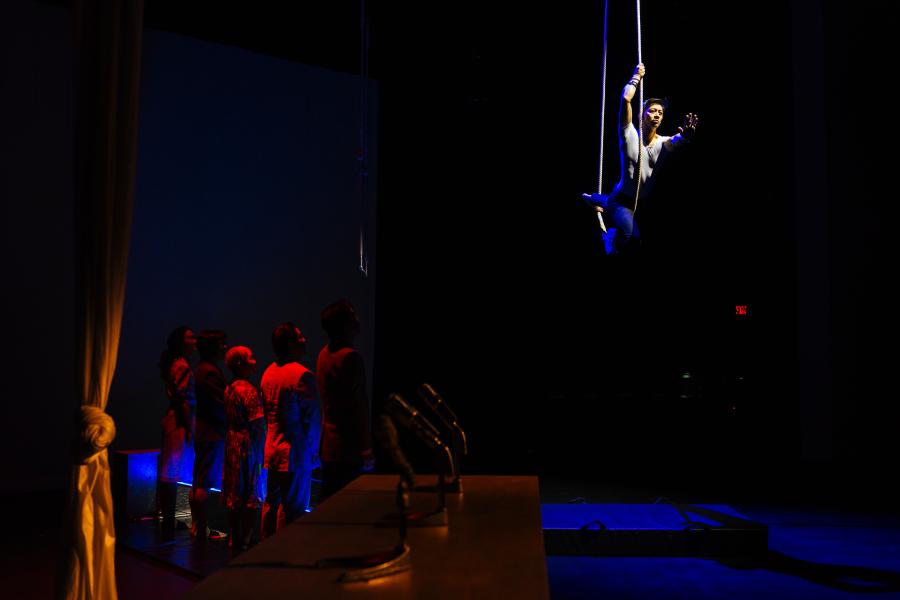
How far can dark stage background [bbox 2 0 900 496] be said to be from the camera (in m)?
7.79

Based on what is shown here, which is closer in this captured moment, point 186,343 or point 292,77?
point 186,343

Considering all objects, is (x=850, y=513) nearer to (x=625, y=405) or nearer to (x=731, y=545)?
(x=731, y=545)

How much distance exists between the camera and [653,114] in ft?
16.6

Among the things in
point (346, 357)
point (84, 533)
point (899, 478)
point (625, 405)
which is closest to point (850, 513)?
point (899, 478)

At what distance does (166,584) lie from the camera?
13.3 ft

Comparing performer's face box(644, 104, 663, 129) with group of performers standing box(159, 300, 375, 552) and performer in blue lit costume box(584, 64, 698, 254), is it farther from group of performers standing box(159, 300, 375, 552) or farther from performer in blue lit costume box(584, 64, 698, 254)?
group of performers standing box(159, 300, 375, 552)

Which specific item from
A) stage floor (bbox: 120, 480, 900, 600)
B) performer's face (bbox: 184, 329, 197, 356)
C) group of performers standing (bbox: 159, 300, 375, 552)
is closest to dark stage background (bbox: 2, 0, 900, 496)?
stage floor (bbox: 120, 480, 900, 600)

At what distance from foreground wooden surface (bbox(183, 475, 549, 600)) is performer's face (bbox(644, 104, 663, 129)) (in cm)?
324

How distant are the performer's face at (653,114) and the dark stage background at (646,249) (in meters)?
2.51

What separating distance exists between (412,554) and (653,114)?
4.01m

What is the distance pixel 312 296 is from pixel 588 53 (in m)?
3.68

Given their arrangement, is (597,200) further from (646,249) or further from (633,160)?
(646,249)

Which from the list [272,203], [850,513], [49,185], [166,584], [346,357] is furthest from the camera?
[272,203]

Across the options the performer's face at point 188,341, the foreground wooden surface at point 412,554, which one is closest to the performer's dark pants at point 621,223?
the performer's face at point 188,341
